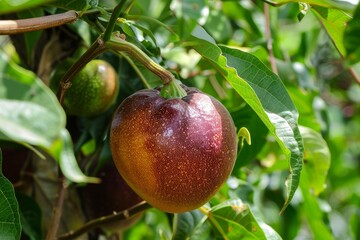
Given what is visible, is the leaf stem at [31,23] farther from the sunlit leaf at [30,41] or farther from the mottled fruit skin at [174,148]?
the sunlit leaf at [30,41]

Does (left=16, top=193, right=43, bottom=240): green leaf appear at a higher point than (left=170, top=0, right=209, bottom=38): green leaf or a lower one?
lower

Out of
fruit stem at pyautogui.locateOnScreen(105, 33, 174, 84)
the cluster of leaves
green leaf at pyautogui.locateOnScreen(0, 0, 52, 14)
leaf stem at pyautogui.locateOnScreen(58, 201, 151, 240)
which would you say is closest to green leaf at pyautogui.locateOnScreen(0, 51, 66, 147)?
the cluster of leaves

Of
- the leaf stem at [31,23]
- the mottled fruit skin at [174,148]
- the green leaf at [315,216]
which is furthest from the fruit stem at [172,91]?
the green leaf at [315,216]

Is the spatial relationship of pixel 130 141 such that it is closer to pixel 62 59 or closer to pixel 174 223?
pixel 174 223

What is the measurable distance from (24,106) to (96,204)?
602 millimetres

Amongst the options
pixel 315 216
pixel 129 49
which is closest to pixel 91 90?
pixel 129 49

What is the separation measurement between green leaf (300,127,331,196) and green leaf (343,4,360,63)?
46cm

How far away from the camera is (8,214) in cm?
65

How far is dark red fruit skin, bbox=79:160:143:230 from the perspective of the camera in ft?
3.11

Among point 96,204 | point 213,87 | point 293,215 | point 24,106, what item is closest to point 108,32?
point 24,106

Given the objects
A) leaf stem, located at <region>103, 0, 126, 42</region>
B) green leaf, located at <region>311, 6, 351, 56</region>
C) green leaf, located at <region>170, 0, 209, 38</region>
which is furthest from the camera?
green leaf, located at <region>311, 6, 351, 56</region>

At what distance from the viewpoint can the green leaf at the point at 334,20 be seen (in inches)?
29.5

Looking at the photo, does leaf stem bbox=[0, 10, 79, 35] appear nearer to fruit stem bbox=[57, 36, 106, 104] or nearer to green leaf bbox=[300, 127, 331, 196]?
fruit stem bbox=[57, 36, 106, 104]

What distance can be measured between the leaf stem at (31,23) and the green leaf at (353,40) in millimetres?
269
